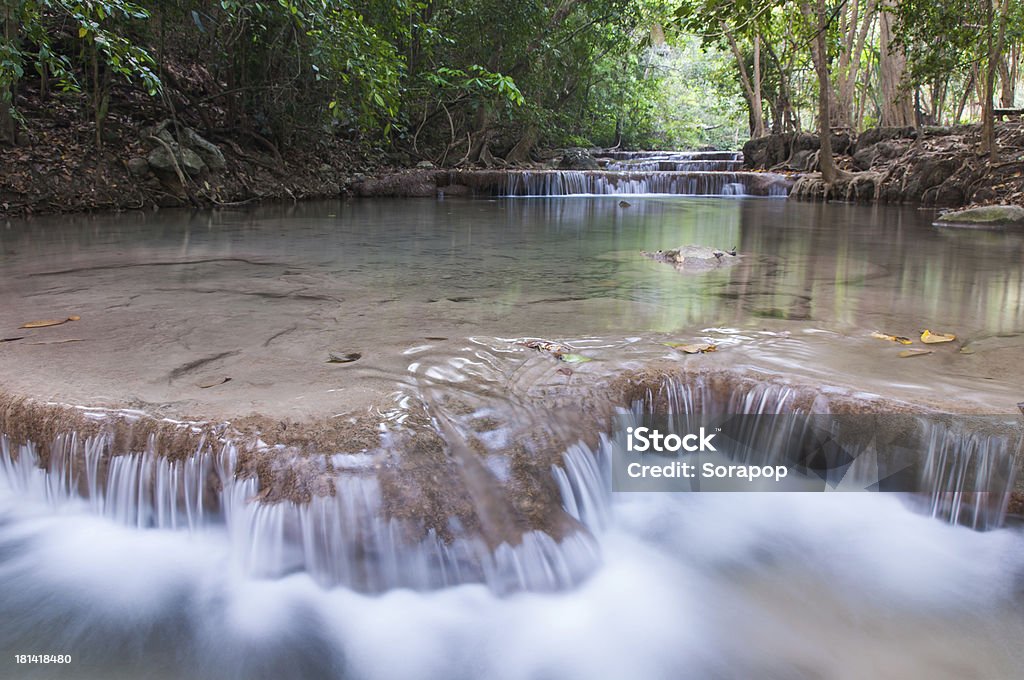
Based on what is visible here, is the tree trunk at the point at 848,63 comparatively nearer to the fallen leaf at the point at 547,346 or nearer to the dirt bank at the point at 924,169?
the dirt bank at the point at 924,169

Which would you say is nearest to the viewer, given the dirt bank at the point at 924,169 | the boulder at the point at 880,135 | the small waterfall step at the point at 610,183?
the dirt bank at the point at 924,169

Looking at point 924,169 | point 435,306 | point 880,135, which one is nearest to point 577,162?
point 880,135

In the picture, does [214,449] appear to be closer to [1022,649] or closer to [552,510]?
[552,510]

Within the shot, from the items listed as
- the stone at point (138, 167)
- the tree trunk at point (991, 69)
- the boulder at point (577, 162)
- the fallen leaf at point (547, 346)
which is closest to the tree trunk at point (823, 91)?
the tree trunk at point (991, 69)

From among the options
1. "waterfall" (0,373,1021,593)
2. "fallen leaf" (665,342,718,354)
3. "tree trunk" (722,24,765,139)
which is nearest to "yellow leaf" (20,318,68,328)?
"waterfall" (0,373,1021,593)

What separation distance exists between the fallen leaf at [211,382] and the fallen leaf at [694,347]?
66.7 inches

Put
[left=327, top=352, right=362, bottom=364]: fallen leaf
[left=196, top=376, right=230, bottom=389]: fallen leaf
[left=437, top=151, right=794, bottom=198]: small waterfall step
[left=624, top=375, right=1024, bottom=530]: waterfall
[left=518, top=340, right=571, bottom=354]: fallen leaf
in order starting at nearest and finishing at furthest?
1. [left=624, top=375, right=1024, bottom=530]: waterfall
2. [left=196, top=376, right=230, bottom=389]: fallen leaf
3. [left=327, top=352, right=362, bottom=364]: fallen leaf
4. [left=518, top=340, right=571, bottom=354]: fallen leaf
5. [left=437, top=151, right=794, bottom=198]: small waterfall step

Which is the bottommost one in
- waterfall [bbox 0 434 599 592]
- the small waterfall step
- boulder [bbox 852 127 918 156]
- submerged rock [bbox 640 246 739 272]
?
waterfall [bbox 0 434 599 592]

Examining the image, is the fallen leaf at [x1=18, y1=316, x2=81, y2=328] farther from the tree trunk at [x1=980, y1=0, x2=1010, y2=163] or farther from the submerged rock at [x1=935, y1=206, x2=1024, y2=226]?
the tree trunk at [x1=980, y1=0, x2=1010, y2=163]

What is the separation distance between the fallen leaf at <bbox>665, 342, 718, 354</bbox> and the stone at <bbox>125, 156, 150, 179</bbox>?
9.70 meters

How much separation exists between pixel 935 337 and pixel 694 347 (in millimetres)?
1079

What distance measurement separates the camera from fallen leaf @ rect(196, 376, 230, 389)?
227 cm

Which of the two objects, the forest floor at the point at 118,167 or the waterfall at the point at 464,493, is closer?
the waterfall at the point at 464,493

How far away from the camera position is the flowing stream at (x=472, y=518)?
177 cm
